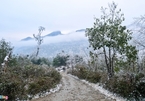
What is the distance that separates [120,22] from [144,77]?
8.02m

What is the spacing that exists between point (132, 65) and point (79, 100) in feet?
25.5

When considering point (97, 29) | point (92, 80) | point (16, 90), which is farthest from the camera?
point (92, 80)

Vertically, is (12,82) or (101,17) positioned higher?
(101,17)

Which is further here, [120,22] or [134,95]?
[120,22]

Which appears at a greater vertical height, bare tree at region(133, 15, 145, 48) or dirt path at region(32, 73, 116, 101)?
bare tree at region(133, 15, 145, 48)

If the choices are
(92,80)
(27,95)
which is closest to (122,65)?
(92,80)

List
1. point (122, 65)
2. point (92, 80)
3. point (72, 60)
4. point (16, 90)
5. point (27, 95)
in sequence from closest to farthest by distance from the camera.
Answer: point (16, 90) → point (27, 95) → point (122, 65) → point (92, 80) → point (72, 60)

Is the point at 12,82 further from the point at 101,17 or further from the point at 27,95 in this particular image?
the point at 101,17

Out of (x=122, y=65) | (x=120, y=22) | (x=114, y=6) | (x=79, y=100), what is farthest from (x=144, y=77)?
(x=114, y=6)

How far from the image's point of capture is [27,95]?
12.9 m

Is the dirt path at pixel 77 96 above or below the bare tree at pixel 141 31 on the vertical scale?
below

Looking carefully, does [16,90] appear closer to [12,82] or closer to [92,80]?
[12,82]

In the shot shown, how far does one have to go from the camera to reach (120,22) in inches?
717

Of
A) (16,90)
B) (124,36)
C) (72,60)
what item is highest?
(124,36)
